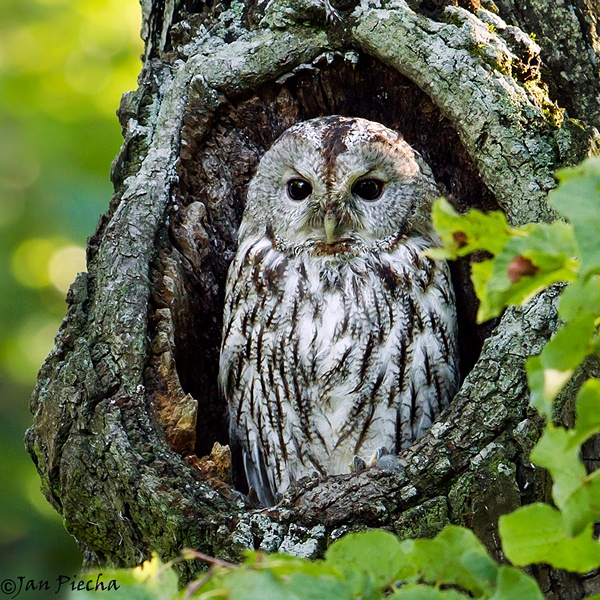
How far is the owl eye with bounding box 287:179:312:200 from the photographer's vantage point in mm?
3101

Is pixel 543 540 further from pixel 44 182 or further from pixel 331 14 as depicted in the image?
pixel 44 182

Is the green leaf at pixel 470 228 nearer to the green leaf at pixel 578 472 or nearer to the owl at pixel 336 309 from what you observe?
the green leaf at pixel 578 472

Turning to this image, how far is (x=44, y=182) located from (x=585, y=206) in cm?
386

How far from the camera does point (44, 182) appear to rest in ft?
14.5

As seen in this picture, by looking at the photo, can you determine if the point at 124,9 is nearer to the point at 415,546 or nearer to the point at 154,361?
the point at 154,361

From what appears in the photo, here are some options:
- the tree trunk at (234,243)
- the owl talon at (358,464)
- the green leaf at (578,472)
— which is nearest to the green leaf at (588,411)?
the green leaf at (578,472)

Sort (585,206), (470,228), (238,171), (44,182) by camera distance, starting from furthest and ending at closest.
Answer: (44,182), (238,171), (470,228), (585,206)

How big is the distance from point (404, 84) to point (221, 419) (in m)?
1.44

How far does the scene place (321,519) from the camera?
2.28 m

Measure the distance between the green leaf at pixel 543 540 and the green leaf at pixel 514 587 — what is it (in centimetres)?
3

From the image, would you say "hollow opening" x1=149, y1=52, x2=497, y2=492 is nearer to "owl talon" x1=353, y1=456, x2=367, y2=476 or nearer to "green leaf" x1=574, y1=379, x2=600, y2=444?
"owl talon" x1=353, y1=456, x2=367, y2=476

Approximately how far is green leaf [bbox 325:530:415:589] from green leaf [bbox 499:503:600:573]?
0.47 ft

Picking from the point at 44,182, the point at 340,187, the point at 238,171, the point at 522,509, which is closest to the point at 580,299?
the point at 522,509

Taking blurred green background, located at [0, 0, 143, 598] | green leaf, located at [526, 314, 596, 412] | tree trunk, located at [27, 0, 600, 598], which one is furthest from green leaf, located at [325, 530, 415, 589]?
blurred green background, located at [0, 0, 143, 598]
